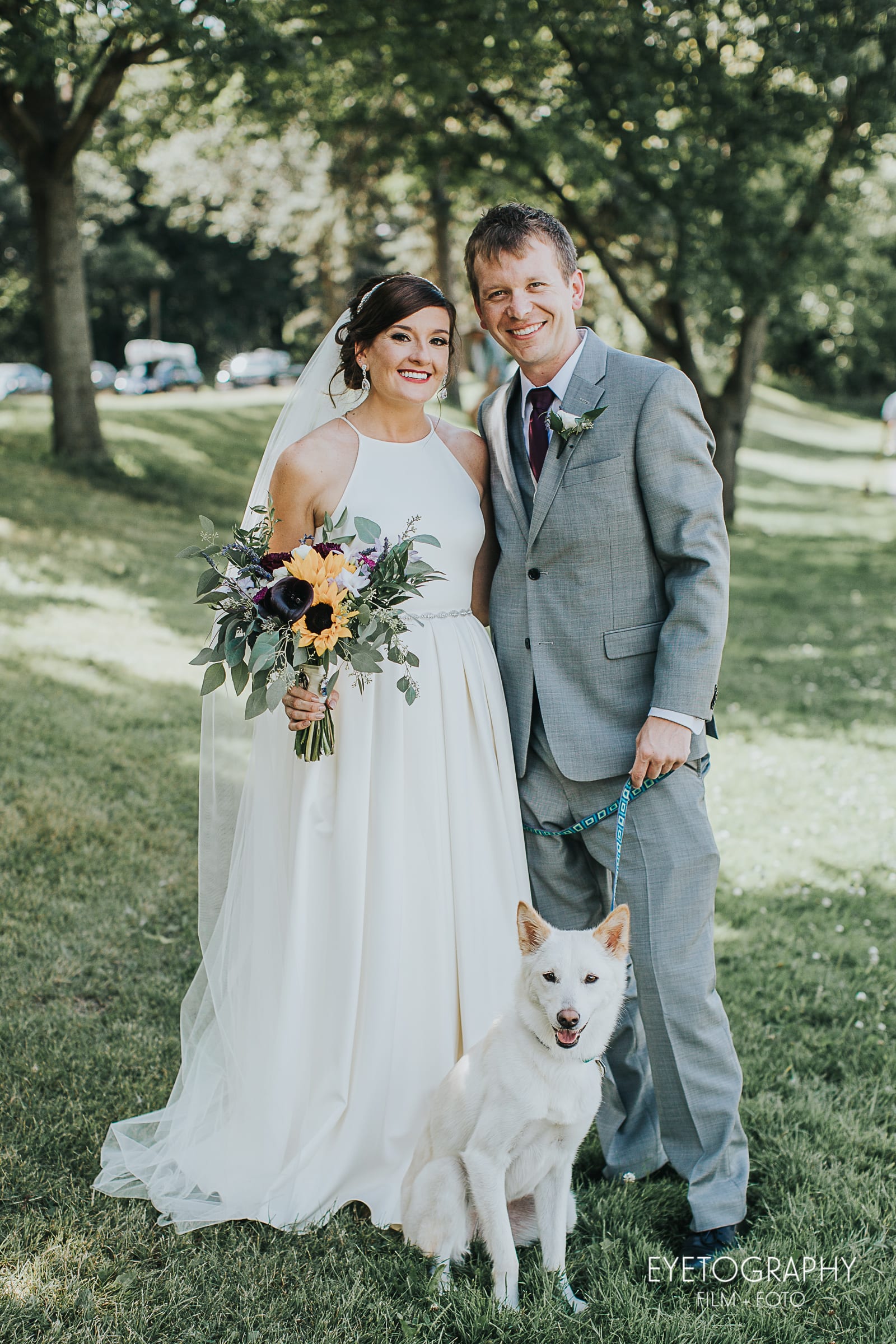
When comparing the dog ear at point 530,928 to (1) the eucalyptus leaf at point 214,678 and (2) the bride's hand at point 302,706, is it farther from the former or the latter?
(1) the eucalyptus leaf at point 214,678

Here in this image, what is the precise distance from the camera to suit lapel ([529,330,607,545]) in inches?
123

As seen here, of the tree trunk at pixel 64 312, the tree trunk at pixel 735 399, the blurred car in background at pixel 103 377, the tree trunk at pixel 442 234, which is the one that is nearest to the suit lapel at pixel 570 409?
the tree trunk at pixel 64 312

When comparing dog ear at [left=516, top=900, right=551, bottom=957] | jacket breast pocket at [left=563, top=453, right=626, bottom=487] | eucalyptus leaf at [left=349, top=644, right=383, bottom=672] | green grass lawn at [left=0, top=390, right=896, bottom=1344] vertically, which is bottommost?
green grass lawn at [left=0, top=390, right=896, bottom=1344]

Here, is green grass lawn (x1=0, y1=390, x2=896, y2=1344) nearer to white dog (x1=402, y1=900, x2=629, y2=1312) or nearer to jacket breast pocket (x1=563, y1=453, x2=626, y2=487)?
white dog (x1=402, y1=900, x2=629, y2=1312)

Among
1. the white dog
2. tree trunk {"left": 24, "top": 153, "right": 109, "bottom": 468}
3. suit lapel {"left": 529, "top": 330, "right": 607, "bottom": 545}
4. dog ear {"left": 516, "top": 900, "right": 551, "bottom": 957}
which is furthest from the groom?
tree trunk {"left": 24, "top": 153, "right": 109, "bottom": 468}

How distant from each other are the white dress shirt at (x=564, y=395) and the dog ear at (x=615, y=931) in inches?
22.6

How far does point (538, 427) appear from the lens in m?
3.29

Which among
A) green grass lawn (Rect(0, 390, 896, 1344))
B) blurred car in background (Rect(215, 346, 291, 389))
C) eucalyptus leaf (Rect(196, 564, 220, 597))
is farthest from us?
blurred car in background (Rect(215, 346, 291, 389))

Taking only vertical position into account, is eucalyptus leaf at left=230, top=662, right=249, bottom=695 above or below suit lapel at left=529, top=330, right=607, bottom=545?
below

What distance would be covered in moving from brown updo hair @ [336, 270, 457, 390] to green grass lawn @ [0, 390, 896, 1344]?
2708 mm

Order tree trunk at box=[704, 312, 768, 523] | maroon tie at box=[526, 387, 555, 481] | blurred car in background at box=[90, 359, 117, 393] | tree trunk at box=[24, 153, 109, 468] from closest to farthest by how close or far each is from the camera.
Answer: maroon tie at box=[526, 387, 555, 481] → tree trunk at box=[24, 153, 109, 468] → tree trunk at box=[704, 312, 768, 523] → blurred car in background at box=[90, 359, 117, 393]

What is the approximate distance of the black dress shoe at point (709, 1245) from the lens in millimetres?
3082

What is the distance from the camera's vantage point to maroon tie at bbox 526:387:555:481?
328 cm

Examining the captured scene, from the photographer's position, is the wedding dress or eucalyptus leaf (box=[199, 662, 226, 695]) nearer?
eucalyptus leaf (box=[199, 662, 226, 695])
